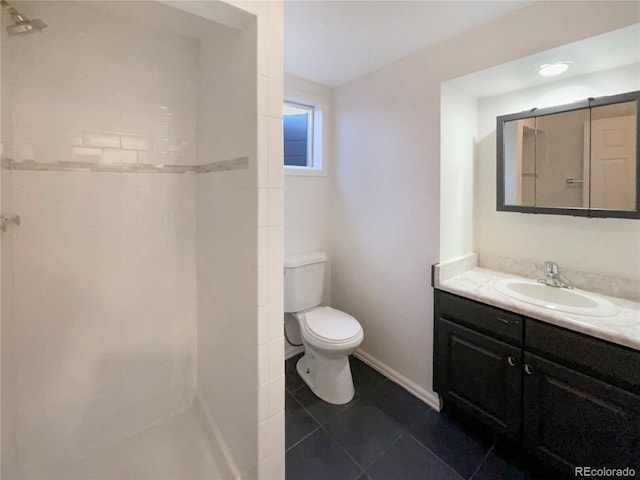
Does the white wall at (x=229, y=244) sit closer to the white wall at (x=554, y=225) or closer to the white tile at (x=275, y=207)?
the white tile at (x=275, y=207)

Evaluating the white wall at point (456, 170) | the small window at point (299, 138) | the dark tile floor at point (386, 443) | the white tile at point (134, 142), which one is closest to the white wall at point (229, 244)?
the white tile at point (134, 142)

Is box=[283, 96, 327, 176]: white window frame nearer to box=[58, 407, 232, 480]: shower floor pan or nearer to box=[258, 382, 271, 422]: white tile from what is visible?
box=[258, 382, 271, 422]: white tile

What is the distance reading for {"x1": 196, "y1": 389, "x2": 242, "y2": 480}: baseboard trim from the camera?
122 cm

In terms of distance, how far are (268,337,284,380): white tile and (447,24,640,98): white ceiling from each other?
171 centimetres

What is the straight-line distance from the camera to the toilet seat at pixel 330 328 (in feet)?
5.97

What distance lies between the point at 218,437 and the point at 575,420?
5.11ft

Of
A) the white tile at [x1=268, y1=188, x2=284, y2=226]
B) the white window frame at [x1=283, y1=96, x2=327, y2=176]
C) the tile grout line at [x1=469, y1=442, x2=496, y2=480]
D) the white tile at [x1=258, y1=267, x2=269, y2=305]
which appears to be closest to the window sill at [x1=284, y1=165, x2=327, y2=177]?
the white window frame at [x1=283, y1=96, x2=327, y2=176]

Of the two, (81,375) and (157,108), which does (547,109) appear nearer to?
(157,108)

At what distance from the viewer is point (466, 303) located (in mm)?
1624

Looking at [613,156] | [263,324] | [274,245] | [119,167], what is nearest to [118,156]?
[119,167]

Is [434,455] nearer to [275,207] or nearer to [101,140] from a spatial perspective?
[275,207]

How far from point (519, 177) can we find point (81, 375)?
2.53 metres

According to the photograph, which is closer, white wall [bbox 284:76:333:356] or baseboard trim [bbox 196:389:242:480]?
baseboard trim [bbox 196:389:242:480]

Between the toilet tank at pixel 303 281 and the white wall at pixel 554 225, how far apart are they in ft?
3.84
